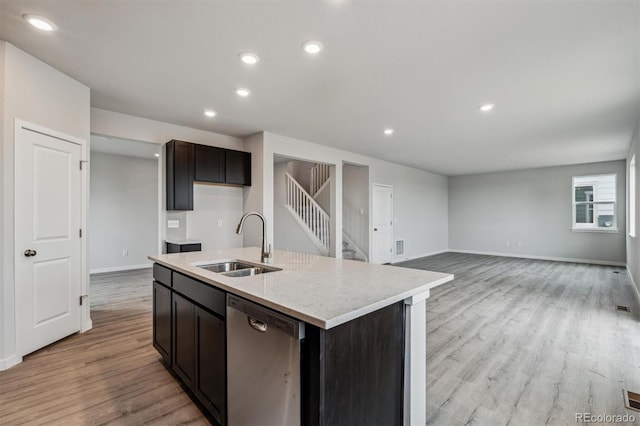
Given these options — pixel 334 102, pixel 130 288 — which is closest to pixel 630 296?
pixel 334 102

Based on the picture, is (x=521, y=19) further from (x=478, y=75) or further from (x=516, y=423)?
(x=516, y=423)

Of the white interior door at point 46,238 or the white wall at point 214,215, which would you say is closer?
the white interior door at point 46,238

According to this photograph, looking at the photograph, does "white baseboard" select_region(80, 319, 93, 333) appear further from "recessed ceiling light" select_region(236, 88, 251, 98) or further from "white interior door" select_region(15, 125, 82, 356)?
A: "recessed ceiling light" select_region(236, 88, 251, 98)

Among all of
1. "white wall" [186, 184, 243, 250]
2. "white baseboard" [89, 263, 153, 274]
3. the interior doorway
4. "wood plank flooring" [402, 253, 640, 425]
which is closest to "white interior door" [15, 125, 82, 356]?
"white wall" [186, 184, 243, 250]

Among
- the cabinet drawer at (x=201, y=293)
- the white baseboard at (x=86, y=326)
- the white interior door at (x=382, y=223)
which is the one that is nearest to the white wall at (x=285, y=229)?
the white interior door at (x=382, y=223)

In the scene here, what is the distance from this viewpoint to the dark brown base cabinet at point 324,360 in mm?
1167

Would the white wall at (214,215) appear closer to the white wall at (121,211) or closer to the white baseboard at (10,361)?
the white baseboard at (10,361)

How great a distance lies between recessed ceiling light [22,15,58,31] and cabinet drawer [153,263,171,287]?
1.92m

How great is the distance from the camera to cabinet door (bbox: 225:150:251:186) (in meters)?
4.84

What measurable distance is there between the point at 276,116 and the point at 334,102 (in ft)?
3.06

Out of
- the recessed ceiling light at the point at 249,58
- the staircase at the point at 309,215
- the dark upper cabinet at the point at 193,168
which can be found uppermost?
the recessed ceiling light at the point at 249,58

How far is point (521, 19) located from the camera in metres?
2.03

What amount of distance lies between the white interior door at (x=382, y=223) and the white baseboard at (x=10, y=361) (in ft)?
19.3

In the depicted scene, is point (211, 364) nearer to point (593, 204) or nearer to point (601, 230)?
point (601, 230)
